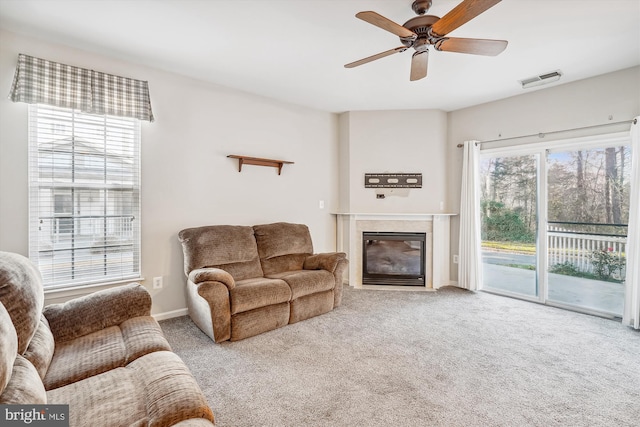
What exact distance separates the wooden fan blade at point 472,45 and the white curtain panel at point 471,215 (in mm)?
2331

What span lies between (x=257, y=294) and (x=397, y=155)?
3.05 meters

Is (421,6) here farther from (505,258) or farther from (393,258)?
(505,258)

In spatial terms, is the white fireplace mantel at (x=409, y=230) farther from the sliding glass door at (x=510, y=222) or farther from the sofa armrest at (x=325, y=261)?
the sofa armrest at (x=325, y=261)

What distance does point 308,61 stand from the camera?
303 centimetres

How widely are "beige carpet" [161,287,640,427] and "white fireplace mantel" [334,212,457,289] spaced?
1145 mm

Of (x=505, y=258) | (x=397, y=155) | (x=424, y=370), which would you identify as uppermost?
(x=397, y=155)

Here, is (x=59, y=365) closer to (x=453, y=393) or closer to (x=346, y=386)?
(x=346, y=386)

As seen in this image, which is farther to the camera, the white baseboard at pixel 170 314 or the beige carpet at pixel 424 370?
the white baseboard at pixel 170 314

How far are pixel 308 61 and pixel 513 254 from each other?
364 cm

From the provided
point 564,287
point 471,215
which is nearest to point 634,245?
point 564,287

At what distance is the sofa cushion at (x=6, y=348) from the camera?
0.97 m

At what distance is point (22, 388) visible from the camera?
41.4 inches
